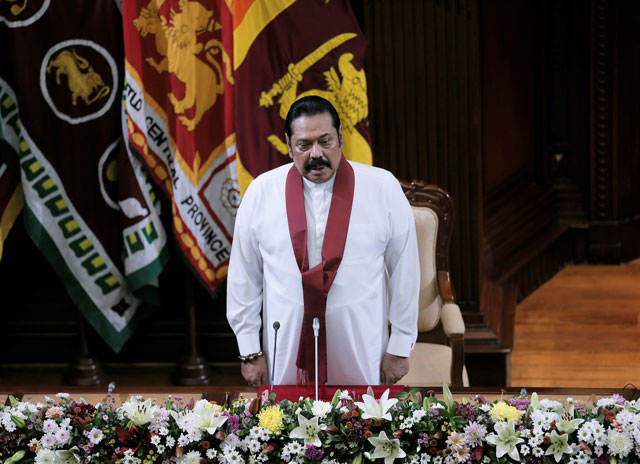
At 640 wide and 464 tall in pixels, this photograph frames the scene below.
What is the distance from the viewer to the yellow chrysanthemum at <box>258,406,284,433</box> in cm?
198

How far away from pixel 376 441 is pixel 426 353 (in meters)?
1.58

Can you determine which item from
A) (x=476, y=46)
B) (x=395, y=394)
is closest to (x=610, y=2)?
(x=476, y=46)

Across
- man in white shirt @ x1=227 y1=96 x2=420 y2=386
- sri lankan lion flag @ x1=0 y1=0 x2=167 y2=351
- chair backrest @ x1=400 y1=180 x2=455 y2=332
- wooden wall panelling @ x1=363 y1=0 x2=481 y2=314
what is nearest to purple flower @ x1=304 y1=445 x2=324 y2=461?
man in white shirt @ x1=227 y1=96 x2=420 y2=386

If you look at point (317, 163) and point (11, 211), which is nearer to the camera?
point (317, 163)

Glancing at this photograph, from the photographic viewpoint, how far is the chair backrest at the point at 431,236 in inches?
138

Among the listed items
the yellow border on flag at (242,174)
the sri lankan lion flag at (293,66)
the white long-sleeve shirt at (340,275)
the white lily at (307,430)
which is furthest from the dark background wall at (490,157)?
the white lily at (307,430)

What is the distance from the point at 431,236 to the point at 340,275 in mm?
947

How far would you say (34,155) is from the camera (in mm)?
4031

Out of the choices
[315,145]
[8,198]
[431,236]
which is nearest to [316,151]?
[315,145]

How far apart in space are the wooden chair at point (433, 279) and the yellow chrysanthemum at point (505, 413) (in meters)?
1.42

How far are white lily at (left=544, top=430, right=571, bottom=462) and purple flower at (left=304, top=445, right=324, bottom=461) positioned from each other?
460 mm

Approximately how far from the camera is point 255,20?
12.3 feet

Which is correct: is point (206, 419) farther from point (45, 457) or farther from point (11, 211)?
point (11, 211)

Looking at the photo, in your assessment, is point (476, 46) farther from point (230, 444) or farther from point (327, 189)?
point (230, 444)
